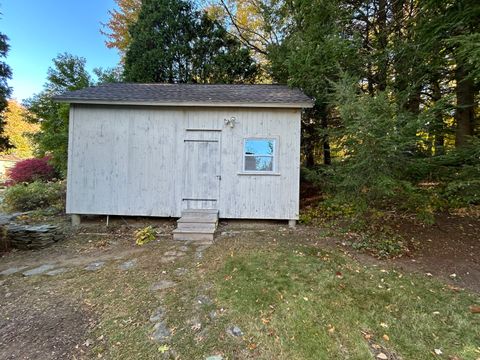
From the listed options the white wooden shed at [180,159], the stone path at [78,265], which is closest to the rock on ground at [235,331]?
the stone path at [78,265]

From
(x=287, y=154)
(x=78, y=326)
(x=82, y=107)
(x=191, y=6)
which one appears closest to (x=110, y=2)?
(x=191, y=6)

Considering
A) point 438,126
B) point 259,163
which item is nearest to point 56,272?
point 259,163

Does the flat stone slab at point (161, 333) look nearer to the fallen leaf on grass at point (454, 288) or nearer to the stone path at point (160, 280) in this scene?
the stone path at point (160, 280)

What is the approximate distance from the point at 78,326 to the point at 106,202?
13.4 ft

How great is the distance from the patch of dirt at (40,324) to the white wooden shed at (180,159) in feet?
10.3

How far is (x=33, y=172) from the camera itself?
12.2 m

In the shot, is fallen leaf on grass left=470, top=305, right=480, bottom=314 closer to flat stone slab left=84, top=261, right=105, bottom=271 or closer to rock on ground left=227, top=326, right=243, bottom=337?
rock on ground left=227, top=326, right=243, bottom=337

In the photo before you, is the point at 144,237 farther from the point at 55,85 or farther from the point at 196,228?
the point at 55,85

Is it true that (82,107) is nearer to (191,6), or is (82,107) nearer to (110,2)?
(191,6)

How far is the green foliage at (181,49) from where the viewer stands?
1145 centimetres

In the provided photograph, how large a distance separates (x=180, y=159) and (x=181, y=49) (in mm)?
7675

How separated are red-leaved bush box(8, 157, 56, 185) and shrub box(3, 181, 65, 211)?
3729 mm

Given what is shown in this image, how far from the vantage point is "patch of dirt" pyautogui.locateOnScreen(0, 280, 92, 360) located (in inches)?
93.8

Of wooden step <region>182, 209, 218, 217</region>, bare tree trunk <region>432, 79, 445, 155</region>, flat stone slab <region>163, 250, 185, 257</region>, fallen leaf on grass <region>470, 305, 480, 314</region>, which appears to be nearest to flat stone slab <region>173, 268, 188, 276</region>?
flat stone slab <region>163, 250, 185, 257</region>
